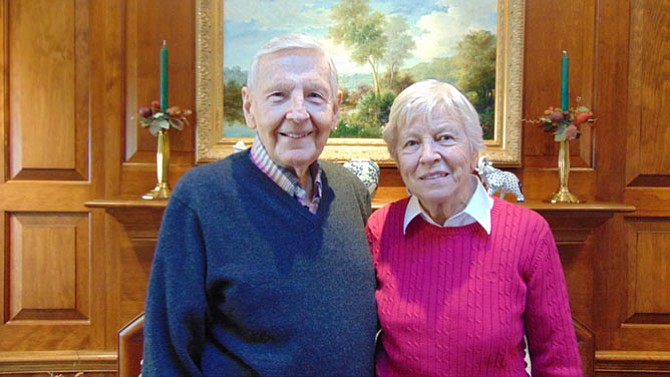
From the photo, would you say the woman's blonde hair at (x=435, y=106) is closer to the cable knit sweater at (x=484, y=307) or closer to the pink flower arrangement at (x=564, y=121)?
the cable knit sweater at (x=484, y=307)

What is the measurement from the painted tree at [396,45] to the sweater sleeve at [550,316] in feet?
4.71

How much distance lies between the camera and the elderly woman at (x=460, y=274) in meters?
1.24

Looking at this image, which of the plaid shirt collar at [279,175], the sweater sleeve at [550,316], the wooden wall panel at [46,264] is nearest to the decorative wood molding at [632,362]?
the sweater sleeve at [550,316]

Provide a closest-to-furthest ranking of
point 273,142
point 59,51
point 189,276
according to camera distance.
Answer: point 189,276
point 273,142
point 59,51

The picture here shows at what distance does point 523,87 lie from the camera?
2514mm

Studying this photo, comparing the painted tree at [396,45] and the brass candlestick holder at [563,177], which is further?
the painted tree at [396,45]

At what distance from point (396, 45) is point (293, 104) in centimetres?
139

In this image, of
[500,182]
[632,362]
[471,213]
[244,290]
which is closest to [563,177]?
[500,182]

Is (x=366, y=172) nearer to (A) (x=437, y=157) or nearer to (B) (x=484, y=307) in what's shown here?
(A) (x=437, y=157)

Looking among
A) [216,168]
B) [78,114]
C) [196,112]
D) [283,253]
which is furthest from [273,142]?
[78,114]

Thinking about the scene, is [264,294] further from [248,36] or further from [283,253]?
[248,36]

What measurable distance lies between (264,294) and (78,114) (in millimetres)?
1745

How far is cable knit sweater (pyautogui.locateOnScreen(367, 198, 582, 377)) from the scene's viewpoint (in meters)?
1.23

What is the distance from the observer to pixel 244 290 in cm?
118
